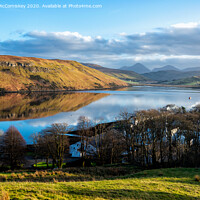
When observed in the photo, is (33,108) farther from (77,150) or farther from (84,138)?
(84,138)

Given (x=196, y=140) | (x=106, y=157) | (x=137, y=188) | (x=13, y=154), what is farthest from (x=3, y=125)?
(x=137, y=188)

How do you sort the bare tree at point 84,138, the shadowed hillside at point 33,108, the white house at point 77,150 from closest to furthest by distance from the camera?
the bare tree at point 84,138, the white house at point 77,150, the shadowed hillside at point 33,108

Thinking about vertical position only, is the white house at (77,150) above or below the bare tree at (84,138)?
below

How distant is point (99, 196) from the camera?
1338 cm

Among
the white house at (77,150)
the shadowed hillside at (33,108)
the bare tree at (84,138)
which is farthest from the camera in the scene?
the shadowed hillside at (33,108)

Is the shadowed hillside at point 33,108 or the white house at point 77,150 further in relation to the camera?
the shadowed hillside at point 33,108

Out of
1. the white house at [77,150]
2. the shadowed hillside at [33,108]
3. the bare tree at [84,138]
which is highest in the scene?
the shadowed hillside at [33,108]

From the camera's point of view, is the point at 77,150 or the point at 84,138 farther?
the point at 77,150

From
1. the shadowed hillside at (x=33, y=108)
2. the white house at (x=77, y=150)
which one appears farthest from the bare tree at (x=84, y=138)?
the shadowed hillside at (x=33, y=108)

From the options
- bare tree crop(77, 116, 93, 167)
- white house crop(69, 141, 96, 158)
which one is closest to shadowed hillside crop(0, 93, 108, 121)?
white house crop(69, 141, 96, 158)

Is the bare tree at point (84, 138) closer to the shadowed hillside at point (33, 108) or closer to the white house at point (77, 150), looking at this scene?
the white house at point (77, 150)

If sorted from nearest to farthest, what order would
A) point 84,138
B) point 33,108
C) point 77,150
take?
point 84,138 → point 77,150 → point 33,108

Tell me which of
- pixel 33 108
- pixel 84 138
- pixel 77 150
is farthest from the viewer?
pixel 33 108

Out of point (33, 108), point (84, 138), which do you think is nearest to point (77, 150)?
point (84, 138)
